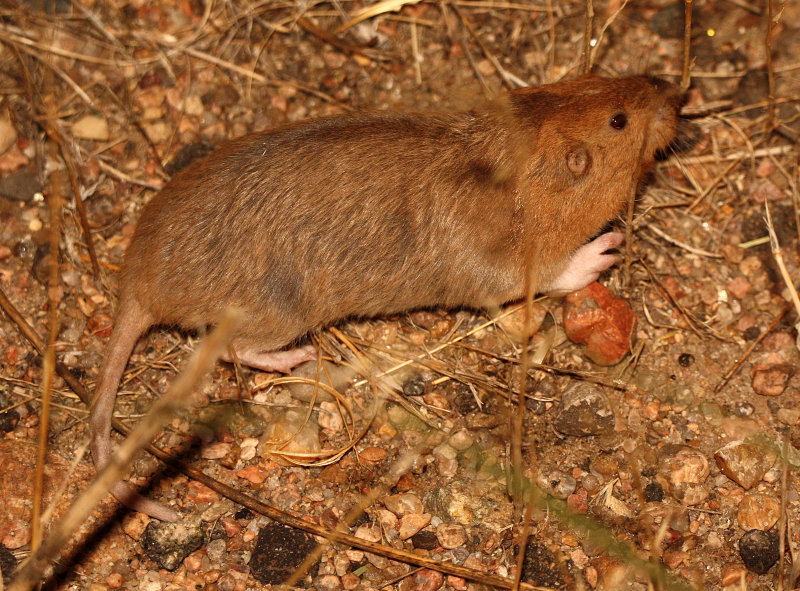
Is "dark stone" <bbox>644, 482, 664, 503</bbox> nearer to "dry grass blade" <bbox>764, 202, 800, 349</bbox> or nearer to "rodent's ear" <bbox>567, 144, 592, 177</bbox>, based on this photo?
"dry grass blade" <bbox>764, 202, 800, 349</bbox>

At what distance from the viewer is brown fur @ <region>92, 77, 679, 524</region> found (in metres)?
3.78

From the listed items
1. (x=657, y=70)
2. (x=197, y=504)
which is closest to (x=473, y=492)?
(x=197, y=504)

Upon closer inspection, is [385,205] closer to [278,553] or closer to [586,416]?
[586,416]

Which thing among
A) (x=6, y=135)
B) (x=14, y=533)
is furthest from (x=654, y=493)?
(x=6, y=135)

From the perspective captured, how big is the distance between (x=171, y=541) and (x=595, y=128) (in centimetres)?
292

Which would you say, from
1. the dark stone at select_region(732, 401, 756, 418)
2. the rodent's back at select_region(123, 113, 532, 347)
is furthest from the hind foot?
the dark stone at select_region(732, 401, 756, 418)

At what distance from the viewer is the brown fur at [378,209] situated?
378 cm

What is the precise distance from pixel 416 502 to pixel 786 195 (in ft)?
9.41

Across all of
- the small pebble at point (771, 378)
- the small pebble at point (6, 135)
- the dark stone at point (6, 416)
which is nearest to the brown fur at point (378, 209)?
the dark stone at point (6, 416)

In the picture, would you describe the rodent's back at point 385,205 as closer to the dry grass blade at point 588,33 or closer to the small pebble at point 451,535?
the dry grass blade at point 588,33

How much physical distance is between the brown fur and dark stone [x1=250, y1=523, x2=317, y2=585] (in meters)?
0.96

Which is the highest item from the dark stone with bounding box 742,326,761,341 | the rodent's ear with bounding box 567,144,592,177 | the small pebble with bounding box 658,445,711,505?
the rodent's ear with bounding box 567,144,592,177

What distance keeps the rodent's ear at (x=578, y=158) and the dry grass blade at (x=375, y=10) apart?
186 centimetres

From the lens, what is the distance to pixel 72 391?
13.9ft
